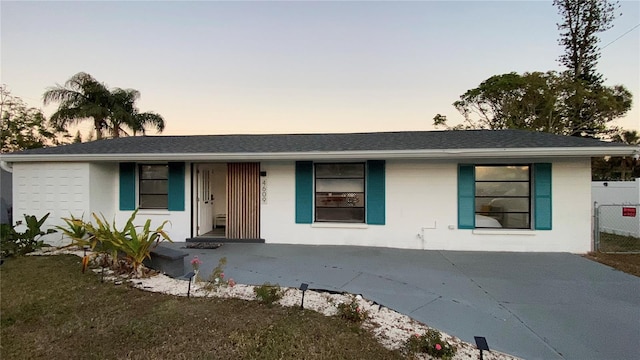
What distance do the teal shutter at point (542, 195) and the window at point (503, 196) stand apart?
260 millimetres

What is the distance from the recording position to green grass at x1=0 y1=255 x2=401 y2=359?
8.55ft

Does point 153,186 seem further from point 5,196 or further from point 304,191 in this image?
point 5,196

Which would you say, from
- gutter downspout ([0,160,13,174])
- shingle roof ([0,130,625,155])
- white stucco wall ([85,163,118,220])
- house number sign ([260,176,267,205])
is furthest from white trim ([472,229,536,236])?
gutter downspout ([0,160,13,174])

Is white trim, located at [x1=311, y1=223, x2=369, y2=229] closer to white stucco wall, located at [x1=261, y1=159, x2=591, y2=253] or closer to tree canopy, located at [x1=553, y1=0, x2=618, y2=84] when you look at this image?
white stucco wall, located at [x1=261, y1=159, x2=591, y2=253]

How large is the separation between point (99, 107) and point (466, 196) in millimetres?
19388

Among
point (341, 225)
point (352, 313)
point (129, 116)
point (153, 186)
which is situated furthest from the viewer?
point (129, 116)

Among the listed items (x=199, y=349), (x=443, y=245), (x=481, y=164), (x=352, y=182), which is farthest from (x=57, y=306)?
(x=481, y=164)

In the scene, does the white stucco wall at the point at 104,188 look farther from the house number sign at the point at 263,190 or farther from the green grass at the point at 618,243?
the green grass at the point at 618,243

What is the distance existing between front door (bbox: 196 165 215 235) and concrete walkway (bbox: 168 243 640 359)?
60.7 inches

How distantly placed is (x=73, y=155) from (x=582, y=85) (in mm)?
25026

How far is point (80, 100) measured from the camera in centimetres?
1652

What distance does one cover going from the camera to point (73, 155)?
23.0 feet

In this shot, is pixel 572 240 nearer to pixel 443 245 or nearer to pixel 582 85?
pixel 443 245

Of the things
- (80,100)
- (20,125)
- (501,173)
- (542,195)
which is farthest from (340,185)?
(20,125)
